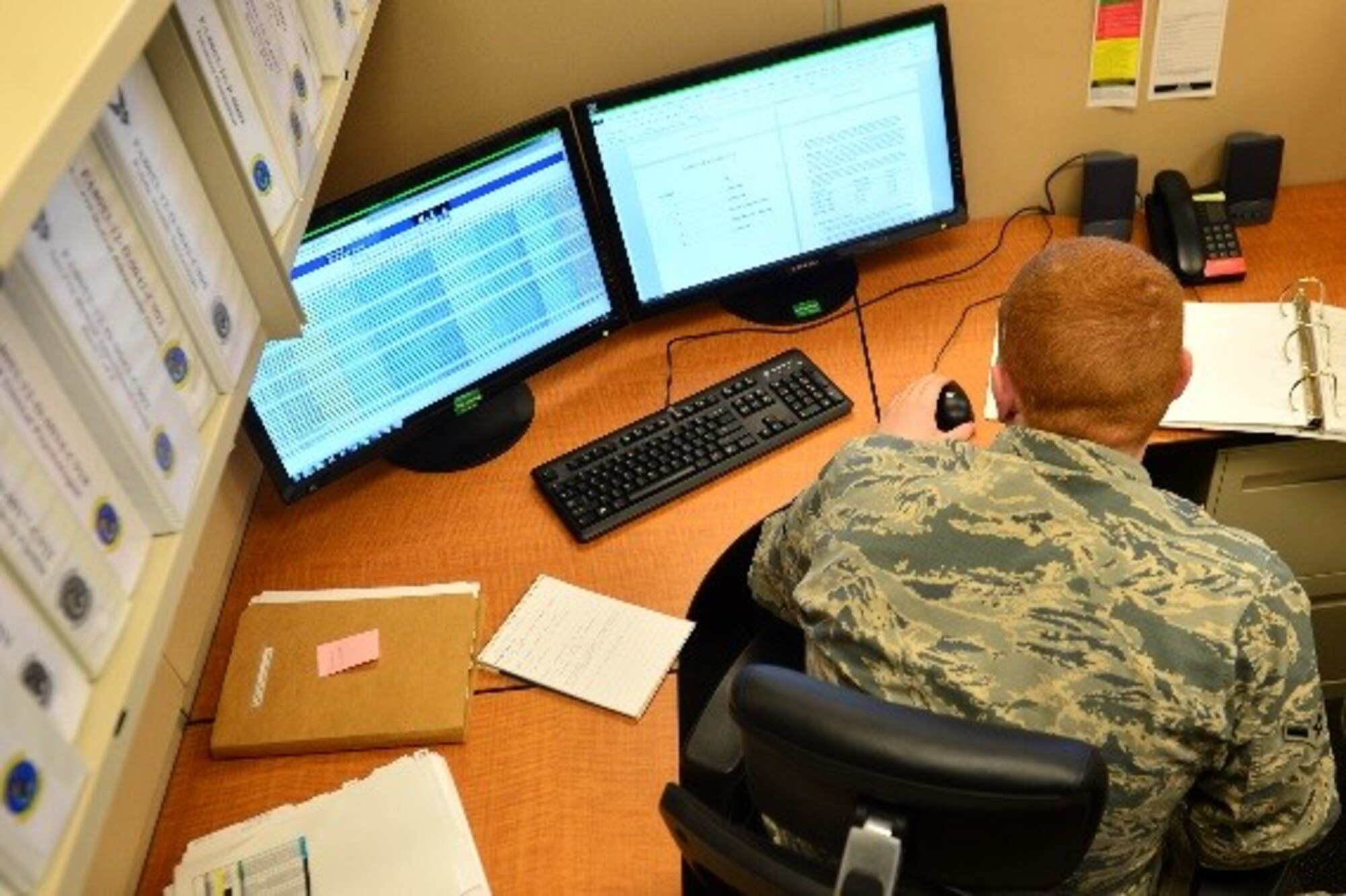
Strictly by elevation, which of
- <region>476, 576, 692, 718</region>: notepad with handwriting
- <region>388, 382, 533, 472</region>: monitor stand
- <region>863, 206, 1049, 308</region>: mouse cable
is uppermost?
<region>863, 206, 1049, 308</region>: mouse cable

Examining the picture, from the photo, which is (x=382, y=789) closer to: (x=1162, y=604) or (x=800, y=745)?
(x=800, y=745)

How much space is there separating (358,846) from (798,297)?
1.11 m

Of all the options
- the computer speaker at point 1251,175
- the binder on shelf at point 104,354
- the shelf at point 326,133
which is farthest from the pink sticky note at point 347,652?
the computer speaker at point 1251,175

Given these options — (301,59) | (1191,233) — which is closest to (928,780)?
(301,59)

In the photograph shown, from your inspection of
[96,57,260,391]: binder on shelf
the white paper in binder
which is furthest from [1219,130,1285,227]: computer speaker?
the white paper in binder

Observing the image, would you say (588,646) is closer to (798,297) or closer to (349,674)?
(349,674)

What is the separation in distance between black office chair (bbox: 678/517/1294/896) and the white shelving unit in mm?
468

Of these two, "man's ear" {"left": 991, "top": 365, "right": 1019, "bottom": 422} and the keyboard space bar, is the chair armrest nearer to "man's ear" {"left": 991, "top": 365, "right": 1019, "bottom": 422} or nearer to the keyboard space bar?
"man's ear" {"left": 991, "top": 365, "right": 1019, "bottom": 422}

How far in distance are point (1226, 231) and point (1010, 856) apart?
1.35 m

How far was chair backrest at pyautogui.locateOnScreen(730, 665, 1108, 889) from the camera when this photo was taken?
0.93 m

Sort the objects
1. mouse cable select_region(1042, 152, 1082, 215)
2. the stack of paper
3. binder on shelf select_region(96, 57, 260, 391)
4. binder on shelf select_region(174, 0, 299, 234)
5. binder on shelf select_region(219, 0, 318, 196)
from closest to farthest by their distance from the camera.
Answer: binder on shelf select_region(96, 57, 260, 391)
binder on shelf select_region(174, 0, 299, 234)
binder on shelf select_region(219, 0, 318, 196)
the stack of paper
mouse cable select_region(1042, 152, 1082, 215)

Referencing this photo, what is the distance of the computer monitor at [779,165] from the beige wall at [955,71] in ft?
0.36

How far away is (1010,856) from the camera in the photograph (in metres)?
1.02

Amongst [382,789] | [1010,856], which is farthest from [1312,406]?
[382,789]
